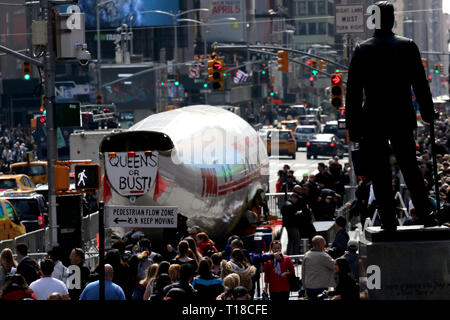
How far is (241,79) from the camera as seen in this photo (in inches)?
4085

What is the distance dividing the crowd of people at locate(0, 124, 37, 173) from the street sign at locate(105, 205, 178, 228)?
3544cm

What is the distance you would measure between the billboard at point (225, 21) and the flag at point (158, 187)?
4380 inches

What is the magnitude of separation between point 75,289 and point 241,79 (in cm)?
8953

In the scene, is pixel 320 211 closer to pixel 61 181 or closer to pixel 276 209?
→ pixel 276 209

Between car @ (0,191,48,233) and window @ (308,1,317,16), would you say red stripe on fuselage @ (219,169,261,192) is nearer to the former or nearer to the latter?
car @ (0,191,48,233)

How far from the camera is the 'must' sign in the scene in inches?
816

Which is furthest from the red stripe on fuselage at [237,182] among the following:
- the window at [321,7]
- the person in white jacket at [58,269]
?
the window at [321,7]

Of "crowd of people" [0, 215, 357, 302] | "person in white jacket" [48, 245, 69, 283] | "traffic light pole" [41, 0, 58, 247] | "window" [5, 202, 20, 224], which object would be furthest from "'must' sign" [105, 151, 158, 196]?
"window" [5, 202, 20, 224]

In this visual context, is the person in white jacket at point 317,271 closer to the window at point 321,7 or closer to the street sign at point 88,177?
the street sign at point 88,177

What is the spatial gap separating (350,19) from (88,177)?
1941cm

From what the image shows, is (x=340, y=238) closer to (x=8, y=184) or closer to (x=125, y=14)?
(x=8, y=184)

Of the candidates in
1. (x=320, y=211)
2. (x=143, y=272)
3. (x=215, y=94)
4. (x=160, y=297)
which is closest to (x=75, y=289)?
(x=143, y=272)

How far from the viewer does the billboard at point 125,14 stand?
109938 millimetres

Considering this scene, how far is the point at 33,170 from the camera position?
43.0 metres
